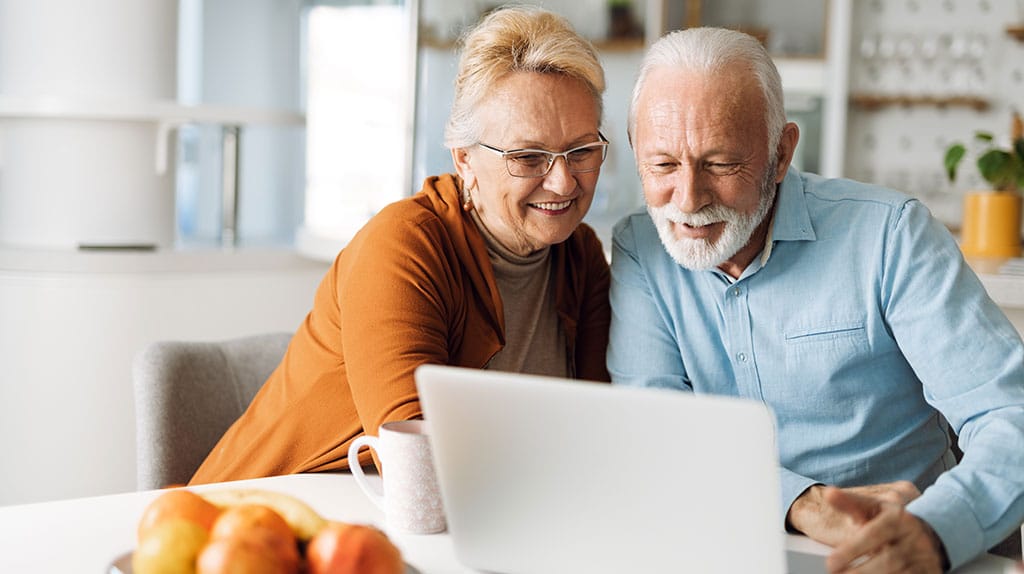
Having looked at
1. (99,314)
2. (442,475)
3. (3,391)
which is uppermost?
(442,475)

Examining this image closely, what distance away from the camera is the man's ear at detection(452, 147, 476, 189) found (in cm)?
165

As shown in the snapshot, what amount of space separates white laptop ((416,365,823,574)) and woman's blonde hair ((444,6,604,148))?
703mm

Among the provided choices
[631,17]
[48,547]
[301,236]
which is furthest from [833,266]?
[631,17]

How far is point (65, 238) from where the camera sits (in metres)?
2.99

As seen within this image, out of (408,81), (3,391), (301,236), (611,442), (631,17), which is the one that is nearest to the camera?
(611,442)

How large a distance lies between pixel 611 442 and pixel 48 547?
23.1 inches

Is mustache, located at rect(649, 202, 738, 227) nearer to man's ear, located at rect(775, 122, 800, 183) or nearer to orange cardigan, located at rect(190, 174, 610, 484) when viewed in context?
man's ear, located at rect(775, 122, 800, 183)

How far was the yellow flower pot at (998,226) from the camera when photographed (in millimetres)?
3053

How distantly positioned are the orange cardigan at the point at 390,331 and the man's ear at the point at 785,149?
0.34 meters

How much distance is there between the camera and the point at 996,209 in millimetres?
3055

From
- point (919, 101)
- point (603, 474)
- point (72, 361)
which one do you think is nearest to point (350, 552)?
point (603, 474)

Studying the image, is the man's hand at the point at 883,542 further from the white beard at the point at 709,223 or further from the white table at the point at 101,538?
the white beard at the point at 709,223

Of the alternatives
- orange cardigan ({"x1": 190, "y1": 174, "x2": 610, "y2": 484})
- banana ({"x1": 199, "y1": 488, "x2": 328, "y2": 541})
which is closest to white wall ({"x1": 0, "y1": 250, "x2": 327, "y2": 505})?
orange cardigan ({"x1": 190, "y1": 174, "x2": 610, "y2": 484})

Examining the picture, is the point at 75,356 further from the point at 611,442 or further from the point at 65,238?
the point at 611,442
